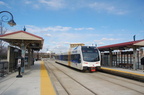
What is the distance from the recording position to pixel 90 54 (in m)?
17.6

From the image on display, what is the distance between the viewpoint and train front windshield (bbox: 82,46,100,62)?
1723 centimetres

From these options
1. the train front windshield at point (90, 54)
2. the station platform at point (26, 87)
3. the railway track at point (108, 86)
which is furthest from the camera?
the train front windshield at point (90, 54)

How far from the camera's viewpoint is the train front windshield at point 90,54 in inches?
679

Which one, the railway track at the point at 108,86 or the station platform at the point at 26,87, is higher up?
the station platform at the point at 26,87

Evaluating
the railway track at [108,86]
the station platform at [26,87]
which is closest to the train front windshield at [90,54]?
the railway track at [108,86]

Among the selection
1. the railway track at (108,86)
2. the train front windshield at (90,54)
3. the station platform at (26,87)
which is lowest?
the railway track at (108,86)

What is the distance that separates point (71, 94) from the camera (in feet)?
25.4

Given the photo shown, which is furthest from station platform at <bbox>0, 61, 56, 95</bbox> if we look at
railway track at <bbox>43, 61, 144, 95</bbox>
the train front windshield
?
the train front windshield

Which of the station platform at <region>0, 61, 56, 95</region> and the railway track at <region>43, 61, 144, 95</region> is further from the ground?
the station platform at <region>0, 61, 56, 95</region>

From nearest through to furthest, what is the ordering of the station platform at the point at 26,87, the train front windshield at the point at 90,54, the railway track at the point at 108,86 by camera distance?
1. the station platform at the point at 26,87
2. the railway track at the point at 108,86
3. the train front windshield at the point at 90,54

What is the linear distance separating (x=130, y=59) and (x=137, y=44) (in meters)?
5.93

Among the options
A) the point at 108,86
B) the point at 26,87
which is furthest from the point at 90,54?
the point at 26,87

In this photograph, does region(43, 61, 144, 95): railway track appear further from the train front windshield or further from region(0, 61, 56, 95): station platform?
the train front windshield

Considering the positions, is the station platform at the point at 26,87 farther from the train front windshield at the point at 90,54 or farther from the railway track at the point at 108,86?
the train front windshield at the point at 90,54
